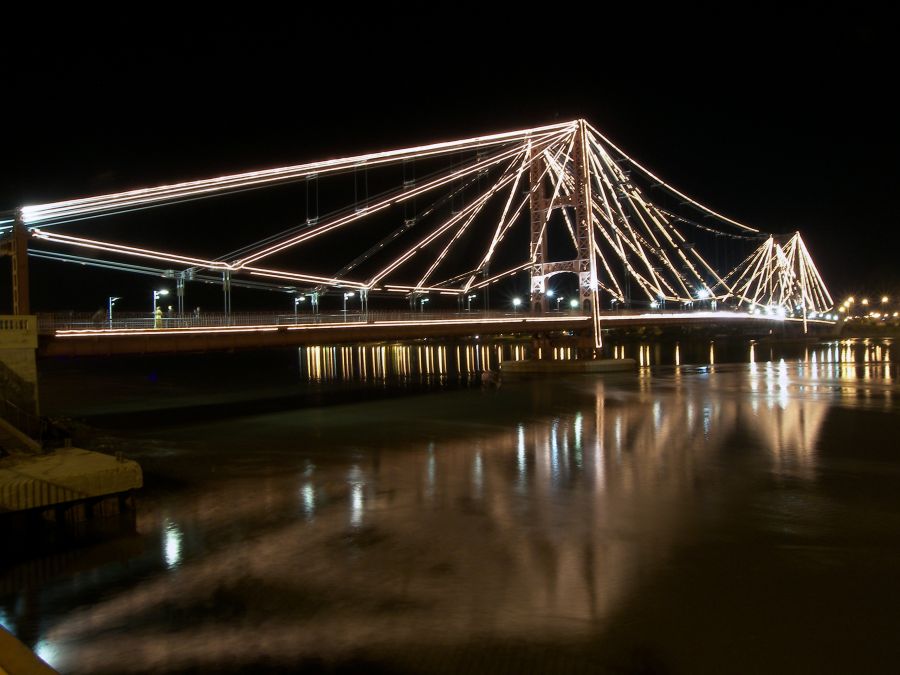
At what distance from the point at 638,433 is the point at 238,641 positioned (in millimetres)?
12818

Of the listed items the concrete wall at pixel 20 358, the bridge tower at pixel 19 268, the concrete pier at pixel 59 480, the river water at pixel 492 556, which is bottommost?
the river water at pixel 492 556

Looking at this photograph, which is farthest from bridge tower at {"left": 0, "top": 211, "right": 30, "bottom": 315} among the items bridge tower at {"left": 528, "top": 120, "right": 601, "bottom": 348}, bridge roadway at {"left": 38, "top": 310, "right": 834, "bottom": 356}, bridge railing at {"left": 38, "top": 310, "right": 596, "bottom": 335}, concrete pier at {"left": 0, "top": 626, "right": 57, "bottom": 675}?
bridge tower at {"left": 528, "top": 120, "right": 601, "bottom": 348}

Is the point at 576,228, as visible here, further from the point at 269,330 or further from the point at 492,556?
the point at 492,556

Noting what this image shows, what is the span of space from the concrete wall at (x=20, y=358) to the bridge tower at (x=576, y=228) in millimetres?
24841

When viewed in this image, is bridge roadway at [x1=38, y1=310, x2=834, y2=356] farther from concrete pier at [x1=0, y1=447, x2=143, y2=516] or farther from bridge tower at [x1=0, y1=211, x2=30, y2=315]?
concrete pier at [x1=0, y1=447, x2=143, y2=516]

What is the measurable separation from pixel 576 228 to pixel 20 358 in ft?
89.2

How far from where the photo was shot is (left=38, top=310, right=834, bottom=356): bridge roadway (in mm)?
17703

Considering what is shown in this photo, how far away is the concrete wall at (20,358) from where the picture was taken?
14117mm

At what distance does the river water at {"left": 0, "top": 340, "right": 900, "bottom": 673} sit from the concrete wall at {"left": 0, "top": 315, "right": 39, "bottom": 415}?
1902mm

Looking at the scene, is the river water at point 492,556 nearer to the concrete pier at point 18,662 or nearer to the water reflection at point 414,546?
the water reflection at point 414,546

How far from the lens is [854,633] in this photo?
6191 millimetres

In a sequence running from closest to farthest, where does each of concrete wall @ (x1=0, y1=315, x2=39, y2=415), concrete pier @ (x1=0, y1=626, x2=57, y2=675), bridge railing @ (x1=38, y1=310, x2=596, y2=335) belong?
1. concrete pier @ (x1=0, y1=626, x2=57, y2=675)
2. concrete wall @ (x1=0, y1=315, x2=39, y2=415)
3. bridge railing @ (x1=38, y1=310, x2=596, y2=335)

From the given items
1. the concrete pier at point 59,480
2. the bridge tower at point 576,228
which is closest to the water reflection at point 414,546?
the concrete pier at point 59,480

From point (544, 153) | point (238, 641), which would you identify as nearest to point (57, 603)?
point (238, 641)
